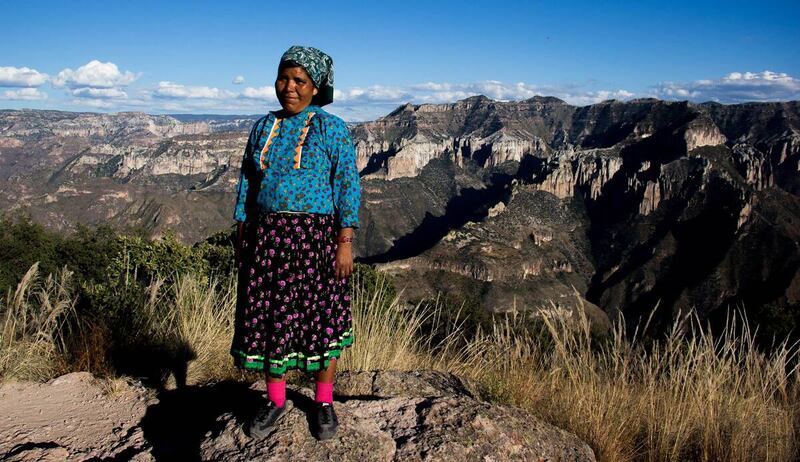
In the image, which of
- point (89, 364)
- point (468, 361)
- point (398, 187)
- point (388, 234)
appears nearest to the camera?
point (89, 364)

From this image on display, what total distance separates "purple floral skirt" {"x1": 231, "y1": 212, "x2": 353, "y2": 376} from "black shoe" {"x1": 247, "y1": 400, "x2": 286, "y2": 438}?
200 millimetres

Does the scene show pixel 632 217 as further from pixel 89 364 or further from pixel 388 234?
pixel 89 364

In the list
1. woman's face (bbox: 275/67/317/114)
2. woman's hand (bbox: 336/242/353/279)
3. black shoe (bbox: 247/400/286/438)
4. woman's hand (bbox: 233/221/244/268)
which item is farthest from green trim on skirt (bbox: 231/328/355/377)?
woman's face (bbox: 275/67/317/114)

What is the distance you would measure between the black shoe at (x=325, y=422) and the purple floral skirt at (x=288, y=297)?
10.5 inches

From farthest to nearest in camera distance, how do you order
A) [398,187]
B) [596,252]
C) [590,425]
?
[398,187], [596,252], [590,425]

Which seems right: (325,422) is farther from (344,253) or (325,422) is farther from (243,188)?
(243,188)

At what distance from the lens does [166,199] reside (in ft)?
540

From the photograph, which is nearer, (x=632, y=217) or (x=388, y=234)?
(x=632, y=217)

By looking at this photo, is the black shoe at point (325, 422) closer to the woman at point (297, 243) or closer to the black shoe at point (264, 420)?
the woman at point (297, 243)

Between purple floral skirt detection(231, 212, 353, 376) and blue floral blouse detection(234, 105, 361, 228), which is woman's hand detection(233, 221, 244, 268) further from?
purple floral skirt detection(231, 212, 353, 376)

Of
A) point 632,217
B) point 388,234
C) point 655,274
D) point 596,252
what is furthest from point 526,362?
point 388,234

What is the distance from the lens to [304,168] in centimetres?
299

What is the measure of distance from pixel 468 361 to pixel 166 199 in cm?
17794

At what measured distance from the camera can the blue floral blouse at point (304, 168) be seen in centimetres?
296
